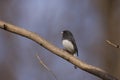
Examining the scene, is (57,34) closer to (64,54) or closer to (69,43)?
(69,43)

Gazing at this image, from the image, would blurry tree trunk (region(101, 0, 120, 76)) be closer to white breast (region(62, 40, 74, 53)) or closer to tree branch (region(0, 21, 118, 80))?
white breast (region(62, 40, 74, 53))

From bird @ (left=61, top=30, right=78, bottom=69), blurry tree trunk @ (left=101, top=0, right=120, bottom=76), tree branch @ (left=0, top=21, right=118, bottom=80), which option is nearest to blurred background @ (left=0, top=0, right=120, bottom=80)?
blurry tree trunk @ (left=101, top=0, right=120, bottom=76)

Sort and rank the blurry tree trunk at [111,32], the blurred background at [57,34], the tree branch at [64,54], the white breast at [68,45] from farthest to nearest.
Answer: the blurry tree trunk at [111,32]
the blurred background at [57,34]
the white breast at [68,45]
the tree branch at [64,54]

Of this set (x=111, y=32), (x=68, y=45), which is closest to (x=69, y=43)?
(x=68, y=45)

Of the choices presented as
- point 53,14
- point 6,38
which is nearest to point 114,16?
point 53,14

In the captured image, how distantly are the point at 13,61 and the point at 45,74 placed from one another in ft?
0.97

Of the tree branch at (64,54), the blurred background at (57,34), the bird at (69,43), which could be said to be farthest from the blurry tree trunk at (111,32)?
the tree branch at (64,54)

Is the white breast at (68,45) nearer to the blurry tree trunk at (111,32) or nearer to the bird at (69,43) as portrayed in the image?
the bird at (69,43)

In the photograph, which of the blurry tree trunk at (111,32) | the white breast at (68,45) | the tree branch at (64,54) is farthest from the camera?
the blurry tree trunk at (111,32)

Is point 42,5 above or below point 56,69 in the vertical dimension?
above

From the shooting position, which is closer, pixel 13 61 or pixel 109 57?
pixel 13 61

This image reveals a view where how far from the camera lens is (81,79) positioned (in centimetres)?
246

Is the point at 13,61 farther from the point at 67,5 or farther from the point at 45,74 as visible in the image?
the point at 67,5

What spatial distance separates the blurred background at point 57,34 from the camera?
238 centimetres
